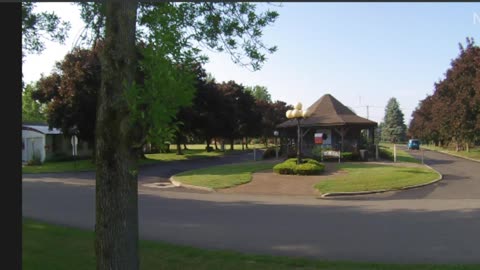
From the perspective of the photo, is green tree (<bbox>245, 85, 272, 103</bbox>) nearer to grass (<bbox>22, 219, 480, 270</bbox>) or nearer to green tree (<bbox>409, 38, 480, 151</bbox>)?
green tree (<bbox>409, 38, 480, 151</bbox>)

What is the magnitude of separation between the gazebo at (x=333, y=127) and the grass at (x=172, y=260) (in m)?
27.6

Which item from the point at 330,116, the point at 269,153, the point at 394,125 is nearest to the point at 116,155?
the point at 330,116

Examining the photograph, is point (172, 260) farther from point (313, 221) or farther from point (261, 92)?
point (261, 92)

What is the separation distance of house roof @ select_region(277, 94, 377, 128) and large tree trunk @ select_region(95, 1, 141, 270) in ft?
103

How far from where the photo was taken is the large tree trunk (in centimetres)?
352

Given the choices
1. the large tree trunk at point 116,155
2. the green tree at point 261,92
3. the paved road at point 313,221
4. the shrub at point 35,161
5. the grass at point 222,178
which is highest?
the green tree at point 261,92

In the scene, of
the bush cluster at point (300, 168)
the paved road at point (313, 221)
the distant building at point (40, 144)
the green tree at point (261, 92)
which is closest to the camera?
the paved road at point (313, 221)

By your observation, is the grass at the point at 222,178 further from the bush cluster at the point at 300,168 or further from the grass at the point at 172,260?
the grass at the point at 172,260

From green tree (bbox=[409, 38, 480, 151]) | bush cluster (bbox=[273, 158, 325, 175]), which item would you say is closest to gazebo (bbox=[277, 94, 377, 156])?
green tree (bbox=[409, 38, 480, 151])

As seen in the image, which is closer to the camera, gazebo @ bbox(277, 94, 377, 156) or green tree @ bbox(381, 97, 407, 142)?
gazebo @ bbox(277, 94, 377, 156)

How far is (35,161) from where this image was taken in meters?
37.3

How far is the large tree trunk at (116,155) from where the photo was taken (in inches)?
138

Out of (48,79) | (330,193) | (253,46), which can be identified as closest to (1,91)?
(253,46)

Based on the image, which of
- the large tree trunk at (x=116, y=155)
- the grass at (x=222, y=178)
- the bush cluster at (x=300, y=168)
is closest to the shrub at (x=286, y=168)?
the bush cluster at (x=300, y=168)
